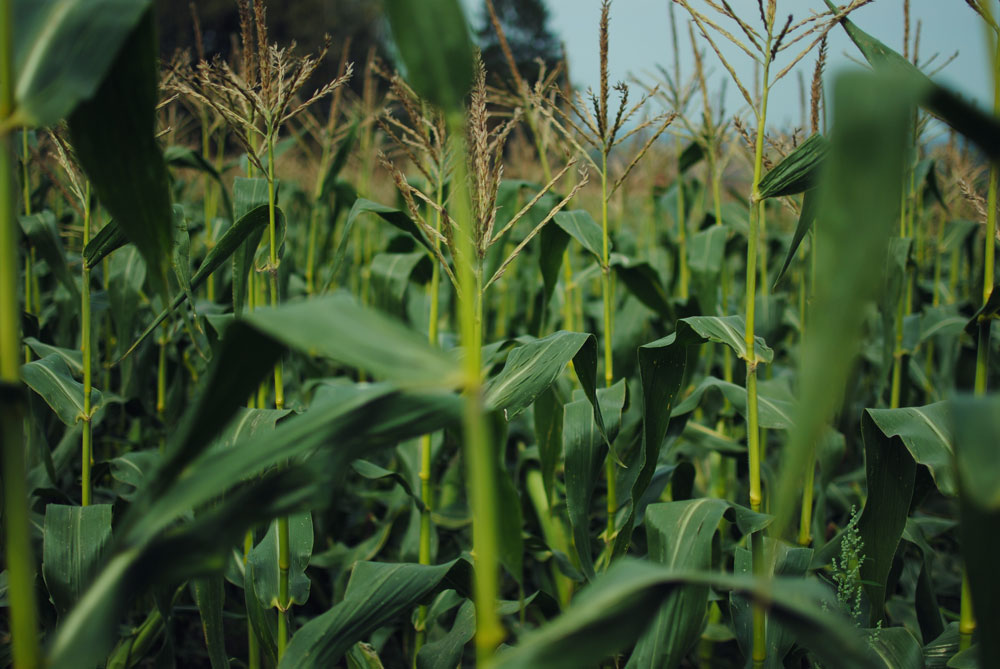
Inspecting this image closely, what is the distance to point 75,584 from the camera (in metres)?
1.53

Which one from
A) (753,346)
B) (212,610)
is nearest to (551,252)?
(753,346)

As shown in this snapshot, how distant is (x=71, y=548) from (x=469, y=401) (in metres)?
1.25

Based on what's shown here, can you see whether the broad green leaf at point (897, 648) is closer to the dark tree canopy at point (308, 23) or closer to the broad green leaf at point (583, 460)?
the broad green leaf at point (583, 460)

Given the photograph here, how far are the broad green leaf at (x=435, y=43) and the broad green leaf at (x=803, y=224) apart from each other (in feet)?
2.93

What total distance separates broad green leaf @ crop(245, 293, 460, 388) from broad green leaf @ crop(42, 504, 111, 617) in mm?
1073

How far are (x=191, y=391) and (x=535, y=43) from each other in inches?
1639

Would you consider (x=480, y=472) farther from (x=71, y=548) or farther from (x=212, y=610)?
(x=71, y=548)

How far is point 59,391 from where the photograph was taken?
1.68 meters

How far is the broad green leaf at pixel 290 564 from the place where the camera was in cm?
163

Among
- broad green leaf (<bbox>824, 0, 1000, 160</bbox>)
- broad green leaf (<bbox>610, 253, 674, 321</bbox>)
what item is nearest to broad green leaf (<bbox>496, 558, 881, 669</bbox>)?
broad green leaf (<bbox>824, 0, 1000, 160</bbox>)

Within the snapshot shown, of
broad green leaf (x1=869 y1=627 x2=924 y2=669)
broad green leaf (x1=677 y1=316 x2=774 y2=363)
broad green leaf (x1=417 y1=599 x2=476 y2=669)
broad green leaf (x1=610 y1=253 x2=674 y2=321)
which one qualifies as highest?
broad green leaf (x1=610 y1=253 x2=674 y2=321)

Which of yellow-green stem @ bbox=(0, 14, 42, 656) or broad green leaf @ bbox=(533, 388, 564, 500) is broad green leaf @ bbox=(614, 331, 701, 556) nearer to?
broad green leaf @ bbox=(533, 388, 564, 500)

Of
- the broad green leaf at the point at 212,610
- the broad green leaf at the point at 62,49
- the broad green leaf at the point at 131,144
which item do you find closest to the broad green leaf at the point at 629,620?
the broad green leaf at the point at 131,144

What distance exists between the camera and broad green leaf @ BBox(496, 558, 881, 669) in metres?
0.74
